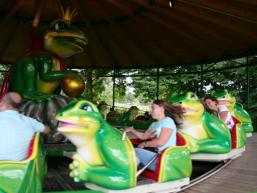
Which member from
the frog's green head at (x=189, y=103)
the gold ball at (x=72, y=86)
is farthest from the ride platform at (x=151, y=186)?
the gold ball at (x=72, y=86)

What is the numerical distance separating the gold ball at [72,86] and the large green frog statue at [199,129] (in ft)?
5.23

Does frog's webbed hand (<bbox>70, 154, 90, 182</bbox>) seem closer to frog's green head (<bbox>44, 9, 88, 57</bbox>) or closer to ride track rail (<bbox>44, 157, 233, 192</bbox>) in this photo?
ride track rail (<bbox>44, 157, 233, 192</bbox>)

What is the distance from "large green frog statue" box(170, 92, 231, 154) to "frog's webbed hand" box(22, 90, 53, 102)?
1725 millimetres

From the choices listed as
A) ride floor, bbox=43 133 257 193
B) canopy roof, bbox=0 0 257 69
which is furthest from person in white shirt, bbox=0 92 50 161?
canopy roof, bbox=0 0 257 69

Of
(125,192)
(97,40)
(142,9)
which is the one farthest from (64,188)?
(97,40)

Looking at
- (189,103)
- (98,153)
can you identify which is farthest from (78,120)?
(189,103)

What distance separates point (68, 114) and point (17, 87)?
2846 mm

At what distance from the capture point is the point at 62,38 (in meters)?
5.27

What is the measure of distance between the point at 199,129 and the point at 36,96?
7.23ft

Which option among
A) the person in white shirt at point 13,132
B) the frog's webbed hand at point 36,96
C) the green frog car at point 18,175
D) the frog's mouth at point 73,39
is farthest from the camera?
the frog's mouth at point 73,39

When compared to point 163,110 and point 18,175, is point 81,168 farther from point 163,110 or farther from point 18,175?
point 163,110

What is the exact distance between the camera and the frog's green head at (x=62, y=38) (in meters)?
5.23

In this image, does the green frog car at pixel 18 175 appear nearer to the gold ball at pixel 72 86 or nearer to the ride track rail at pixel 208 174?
the ride track rail at pixel 208 174

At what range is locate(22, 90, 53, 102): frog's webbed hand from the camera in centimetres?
487
